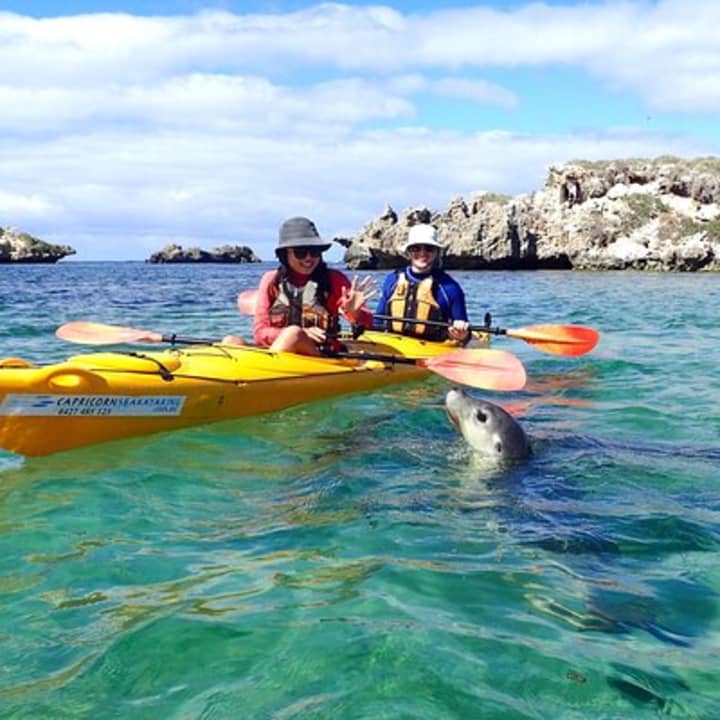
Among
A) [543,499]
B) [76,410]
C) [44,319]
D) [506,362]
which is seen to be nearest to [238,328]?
[44,319]

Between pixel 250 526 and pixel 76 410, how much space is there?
2225 millimetres

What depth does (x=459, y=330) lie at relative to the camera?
9.86m

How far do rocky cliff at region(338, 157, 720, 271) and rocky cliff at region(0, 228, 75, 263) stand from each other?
1852 inches

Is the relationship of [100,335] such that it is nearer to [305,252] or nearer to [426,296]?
[305,252]

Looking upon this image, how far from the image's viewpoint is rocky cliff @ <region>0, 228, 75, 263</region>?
297ft

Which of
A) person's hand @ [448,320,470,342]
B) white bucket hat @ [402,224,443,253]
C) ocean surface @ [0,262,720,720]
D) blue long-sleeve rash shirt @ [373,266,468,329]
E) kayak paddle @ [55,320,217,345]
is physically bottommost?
ocean surface @ [0,262,720,720]

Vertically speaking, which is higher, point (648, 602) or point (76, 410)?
point (76, 410)

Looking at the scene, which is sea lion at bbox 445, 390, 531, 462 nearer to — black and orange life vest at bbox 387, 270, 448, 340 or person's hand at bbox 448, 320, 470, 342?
person's hand at bbox 448, 320, 470, 342

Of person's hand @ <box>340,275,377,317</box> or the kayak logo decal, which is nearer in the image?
the kayak logo decal

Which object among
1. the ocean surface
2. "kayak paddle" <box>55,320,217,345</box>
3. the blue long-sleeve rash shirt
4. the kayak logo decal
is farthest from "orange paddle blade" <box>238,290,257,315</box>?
the kayak logo decal

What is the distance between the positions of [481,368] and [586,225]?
44.1 metres

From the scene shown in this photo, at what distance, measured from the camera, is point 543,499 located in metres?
5.41

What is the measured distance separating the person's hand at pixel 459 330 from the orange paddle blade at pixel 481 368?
0.90 meters

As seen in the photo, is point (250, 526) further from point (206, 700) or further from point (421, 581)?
point (206, 700)
